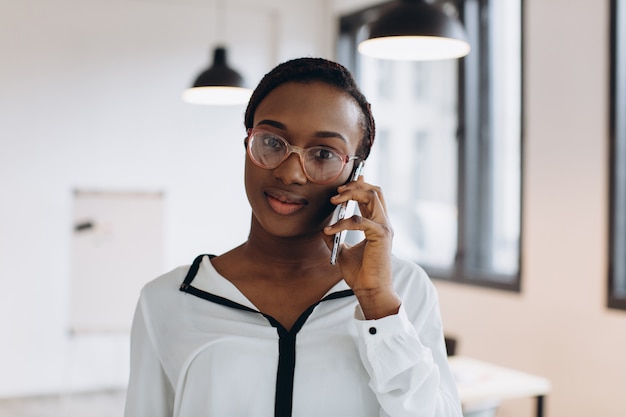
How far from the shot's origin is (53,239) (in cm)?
648

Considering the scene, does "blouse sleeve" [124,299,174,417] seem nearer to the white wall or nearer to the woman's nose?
the woman's nose

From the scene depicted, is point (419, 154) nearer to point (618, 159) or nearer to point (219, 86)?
point (618, 159)

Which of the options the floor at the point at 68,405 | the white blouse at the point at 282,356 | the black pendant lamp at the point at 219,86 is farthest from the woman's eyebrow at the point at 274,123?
the floor at the point at 68,405

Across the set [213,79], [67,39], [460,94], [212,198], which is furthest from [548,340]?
[67,39]

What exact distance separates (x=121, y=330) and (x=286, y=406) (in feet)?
17.7

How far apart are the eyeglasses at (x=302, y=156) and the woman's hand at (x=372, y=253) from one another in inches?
1.4

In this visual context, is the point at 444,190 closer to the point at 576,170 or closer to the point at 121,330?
the point at 576,170

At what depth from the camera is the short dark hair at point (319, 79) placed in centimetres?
130

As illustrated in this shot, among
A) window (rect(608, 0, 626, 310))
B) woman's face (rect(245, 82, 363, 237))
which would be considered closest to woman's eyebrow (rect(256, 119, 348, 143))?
woman's face (rect(245, 82, 363, 237))

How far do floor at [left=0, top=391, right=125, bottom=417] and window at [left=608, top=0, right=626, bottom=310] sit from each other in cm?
356

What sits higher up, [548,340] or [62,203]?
[62,203]

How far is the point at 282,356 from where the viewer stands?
49.7 inches

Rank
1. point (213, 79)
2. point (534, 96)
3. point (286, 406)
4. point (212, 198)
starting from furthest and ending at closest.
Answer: point (212, 198)
point (534, 96)
point (213, 79)
point (286, 406)

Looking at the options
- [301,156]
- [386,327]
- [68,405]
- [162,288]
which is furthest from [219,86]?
[386,327]
